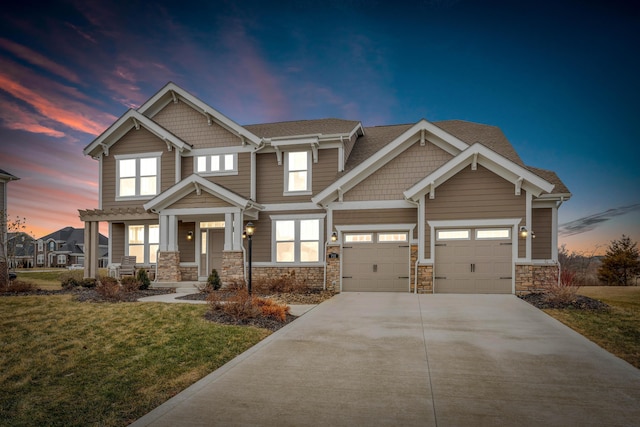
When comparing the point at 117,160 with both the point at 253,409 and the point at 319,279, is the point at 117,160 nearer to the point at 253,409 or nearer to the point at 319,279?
the point at 319,279

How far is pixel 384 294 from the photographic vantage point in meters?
13.4

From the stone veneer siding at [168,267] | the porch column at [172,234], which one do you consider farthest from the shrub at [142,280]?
the porch column at [172,234]

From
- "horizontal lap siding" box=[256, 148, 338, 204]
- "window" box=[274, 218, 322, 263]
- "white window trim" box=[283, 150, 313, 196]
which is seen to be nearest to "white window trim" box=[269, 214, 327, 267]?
"window" box=[274, 218, 322, 263]

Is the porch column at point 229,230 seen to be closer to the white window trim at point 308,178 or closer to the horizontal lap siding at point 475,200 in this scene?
the white window trim at point 308,178

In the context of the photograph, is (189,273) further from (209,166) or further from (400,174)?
(400,174)

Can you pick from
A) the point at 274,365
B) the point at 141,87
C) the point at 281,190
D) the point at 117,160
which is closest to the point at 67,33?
the point at 117,160

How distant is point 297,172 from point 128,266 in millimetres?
8792

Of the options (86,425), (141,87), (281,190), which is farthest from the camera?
(141,87)

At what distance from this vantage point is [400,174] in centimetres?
1466

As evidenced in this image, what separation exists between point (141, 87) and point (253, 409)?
2172 cm

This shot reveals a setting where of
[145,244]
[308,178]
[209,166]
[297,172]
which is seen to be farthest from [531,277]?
[145,244]

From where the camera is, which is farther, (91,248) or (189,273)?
(91,248)

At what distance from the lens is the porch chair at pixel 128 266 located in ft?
55.5

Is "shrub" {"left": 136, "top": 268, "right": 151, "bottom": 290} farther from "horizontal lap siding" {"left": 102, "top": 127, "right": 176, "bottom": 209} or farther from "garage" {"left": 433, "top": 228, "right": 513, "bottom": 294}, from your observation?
"garage" {"left": 433, "top": 228, "right": 513, "bottom": 294}
